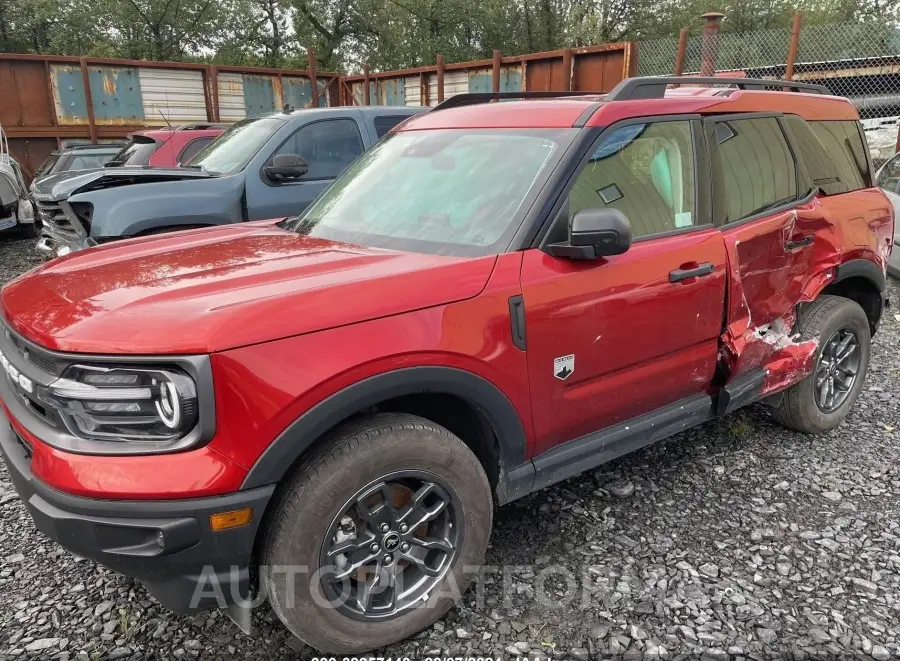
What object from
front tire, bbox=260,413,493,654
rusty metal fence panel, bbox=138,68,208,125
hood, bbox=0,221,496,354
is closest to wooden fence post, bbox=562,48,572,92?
rusty metal fence panel, bbox=138,68,208,125

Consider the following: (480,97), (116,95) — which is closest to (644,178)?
(480,97)

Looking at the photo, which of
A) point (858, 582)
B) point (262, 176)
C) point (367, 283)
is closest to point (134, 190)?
point (262, 176)

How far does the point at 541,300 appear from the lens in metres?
2.44

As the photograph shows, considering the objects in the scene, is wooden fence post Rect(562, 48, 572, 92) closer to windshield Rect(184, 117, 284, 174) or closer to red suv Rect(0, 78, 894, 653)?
windshield Rect(184, 117, 284, 174)

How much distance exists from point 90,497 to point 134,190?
14.9ft

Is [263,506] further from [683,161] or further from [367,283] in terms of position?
[683,161]

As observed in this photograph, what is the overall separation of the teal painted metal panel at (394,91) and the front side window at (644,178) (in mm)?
11903

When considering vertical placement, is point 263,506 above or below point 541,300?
below

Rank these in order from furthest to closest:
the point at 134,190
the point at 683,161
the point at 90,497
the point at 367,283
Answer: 1. the point at 134,190
2. the point at 683,161
3. the point at 367,283
4. the point at 90,497

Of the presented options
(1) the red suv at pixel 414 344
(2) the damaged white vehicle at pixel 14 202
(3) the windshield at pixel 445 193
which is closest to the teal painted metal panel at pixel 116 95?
(2) the damaged white vehicle at pixel 14 202

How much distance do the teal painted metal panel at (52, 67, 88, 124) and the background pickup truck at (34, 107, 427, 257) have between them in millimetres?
8168

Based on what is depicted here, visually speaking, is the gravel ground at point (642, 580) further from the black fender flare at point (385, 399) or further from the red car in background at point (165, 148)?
the red car in background at point (165, 148)

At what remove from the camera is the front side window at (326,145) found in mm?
6477

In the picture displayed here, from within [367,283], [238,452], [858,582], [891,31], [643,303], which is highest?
[891,31]
